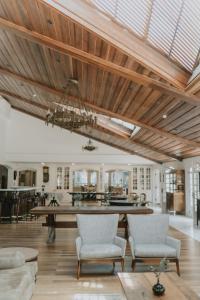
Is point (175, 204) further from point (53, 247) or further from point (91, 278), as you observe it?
point (91, 278)

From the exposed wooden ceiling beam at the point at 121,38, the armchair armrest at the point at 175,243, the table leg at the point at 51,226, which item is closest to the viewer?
the exposed wooden ceiling beam at the point at 121,38

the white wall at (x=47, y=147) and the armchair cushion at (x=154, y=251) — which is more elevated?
the white wall at (x=47, y=147)

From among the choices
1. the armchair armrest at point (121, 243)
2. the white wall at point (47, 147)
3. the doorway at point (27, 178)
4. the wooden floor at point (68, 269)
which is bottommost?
the wooden floor at point (68, 269)

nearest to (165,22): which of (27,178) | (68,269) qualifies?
(68,269)

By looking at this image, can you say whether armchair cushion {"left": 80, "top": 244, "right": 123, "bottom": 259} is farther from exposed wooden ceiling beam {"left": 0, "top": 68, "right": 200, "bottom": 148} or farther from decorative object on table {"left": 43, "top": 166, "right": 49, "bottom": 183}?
decorative object on table {"left": 43, "top": 166, "right": 49, "bottom": 183}

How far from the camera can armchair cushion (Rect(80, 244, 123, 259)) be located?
4676mm

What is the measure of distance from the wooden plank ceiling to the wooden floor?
2852 millimetres

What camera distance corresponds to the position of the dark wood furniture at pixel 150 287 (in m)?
2.96

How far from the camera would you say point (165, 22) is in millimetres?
4309

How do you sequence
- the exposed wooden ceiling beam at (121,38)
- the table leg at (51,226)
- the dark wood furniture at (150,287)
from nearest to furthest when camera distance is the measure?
the dark wood furniture at (150,287)
the exposed wooden ceiling beam at (121,38)
the table leg at (51,226)

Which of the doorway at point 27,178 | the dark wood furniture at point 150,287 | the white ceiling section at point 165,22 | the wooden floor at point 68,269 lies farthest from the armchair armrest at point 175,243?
the doorway at point 27,178

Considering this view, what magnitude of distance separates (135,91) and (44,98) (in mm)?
4877

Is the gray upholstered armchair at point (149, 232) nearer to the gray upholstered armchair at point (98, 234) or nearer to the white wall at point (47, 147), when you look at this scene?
the gray upholstered armchair at point (98, 234)

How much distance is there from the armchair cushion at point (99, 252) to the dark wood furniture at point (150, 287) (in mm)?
1151
